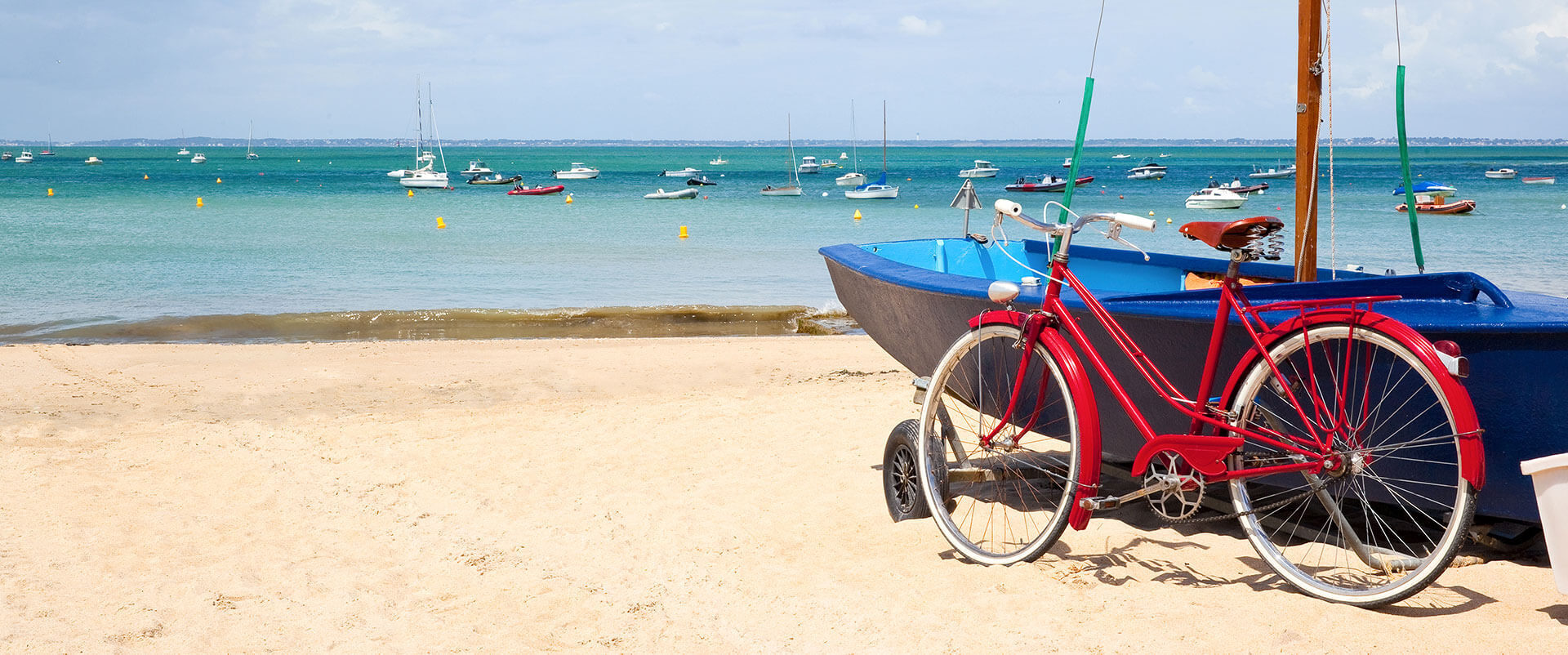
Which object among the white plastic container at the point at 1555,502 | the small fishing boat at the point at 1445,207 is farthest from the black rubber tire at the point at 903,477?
the small fishing boat at the point at 1445,207

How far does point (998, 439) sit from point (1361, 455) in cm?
107

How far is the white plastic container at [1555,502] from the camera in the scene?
2.64 metres

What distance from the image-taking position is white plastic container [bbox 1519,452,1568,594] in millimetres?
2645

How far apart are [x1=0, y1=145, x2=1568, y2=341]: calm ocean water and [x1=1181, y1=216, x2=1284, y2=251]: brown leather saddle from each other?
9.25m

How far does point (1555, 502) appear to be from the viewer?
266 centimetres

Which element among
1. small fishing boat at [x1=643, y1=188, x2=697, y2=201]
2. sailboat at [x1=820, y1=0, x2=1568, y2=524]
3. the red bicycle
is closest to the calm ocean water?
small fishing boat at [x1=643, y1=188, x2=697, y2=201]

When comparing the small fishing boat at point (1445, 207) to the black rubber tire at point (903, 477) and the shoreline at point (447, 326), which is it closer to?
the shoreline at point (447, 326)

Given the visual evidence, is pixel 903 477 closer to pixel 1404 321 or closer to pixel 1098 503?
pixel 1098 503

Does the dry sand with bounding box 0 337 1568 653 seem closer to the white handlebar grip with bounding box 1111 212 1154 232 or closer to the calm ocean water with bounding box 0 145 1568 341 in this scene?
the white handlebar grip with bounding box 1111 212 1154 232

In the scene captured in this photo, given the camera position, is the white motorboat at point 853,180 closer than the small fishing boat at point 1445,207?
No

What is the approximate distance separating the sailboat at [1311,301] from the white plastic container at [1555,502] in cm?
32

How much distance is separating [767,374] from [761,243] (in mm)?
15730

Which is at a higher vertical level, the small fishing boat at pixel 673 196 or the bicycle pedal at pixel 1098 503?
the small fishing boat at pixel 673 196

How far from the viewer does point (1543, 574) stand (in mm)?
3143
